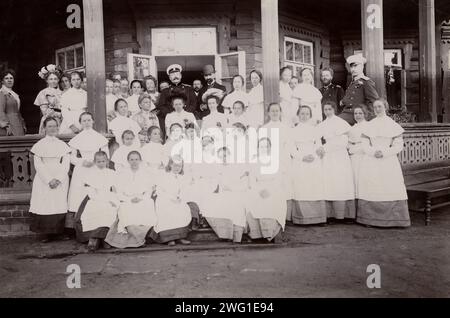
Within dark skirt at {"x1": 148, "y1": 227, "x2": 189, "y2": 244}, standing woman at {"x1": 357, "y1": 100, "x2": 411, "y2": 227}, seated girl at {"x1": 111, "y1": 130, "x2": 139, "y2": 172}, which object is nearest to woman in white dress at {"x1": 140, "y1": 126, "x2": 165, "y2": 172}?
seated girl at {"x1": 111, "y1": 130, "x2": 139, "y2": 172}

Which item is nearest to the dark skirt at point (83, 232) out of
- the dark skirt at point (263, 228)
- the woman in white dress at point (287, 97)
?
the dark skirt at point (263, 228)

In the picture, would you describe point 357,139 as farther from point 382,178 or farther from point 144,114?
point 144,114

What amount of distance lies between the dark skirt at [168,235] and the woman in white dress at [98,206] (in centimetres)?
55

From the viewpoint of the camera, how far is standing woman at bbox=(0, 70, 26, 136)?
8.53m

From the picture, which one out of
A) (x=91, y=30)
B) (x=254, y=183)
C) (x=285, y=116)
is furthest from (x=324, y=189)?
(x=91, y=30)

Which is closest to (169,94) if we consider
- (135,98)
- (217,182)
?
(135,98)

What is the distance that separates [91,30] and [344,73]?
304 inches

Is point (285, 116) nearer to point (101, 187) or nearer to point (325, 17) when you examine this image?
point (101, 187)

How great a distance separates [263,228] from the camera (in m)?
→ 6.05

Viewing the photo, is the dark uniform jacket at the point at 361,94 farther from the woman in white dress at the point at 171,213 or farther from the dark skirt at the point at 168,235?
the dark skirt at the point at 168,235

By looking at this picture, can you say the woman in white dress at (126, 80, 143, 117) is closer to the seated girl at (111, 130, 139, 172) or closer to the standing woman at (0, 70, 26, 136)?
the seated girl at (111, 130, 139, 172)

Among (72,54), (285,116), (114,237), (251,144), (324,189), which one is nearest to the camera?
(114,237)

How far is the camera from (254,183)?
6234 mm

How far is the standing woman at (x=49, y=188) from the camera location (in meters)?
6.45
